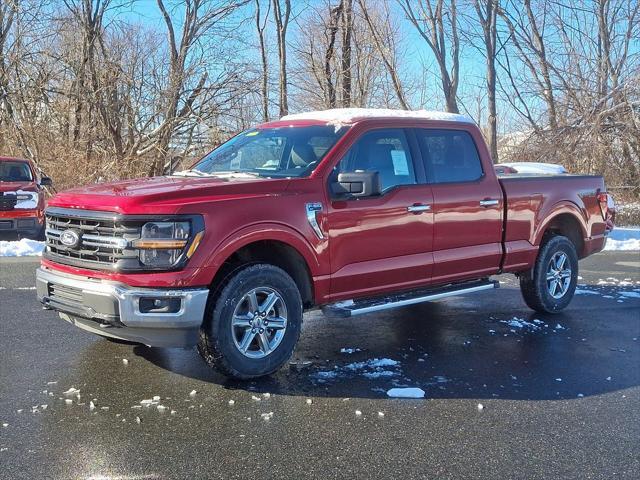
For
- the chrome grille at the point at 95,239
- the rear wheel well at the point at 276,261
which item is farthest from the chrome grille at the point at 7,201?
the rear wheel well at the point at 276,261

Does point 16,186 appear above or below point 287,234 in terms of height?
above

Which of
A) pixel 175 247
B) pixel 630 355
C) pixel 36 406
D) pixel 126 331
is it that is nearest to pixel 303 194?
pixel 175 247

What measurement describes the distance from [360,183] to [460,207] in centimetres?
150

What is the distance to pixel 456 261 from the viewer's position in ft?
20.2

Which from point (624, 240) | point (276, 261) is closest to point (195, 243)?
point (276, 261)

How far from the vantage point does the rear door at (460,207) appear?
6004 mm

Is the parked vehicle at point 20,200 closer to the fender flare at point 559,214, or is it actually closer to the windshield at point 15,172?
the windshield at point 15,172

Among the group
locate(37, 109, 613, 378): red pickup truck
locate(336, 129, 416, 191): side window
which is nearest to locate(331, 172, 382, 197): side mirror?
locate(37, 109, 613, 378): red pickup truck

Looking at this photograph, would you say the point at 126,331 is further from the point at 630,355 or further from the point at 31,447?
the point at 630,355

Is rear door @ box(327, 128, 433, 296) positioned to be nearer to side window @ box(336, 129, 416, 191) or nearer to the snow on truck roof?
side window @ box(336, 129, 416, 191)

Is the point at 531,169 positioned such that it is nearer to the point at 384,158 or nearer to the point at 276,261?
the point at 384,158

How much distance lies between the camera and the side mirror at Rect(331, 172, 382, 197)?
197 inches

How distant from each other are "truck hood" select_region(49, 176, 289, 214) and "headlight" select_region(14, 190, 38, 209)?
26.2 feet

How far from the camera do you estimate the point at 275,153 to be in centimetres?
572
